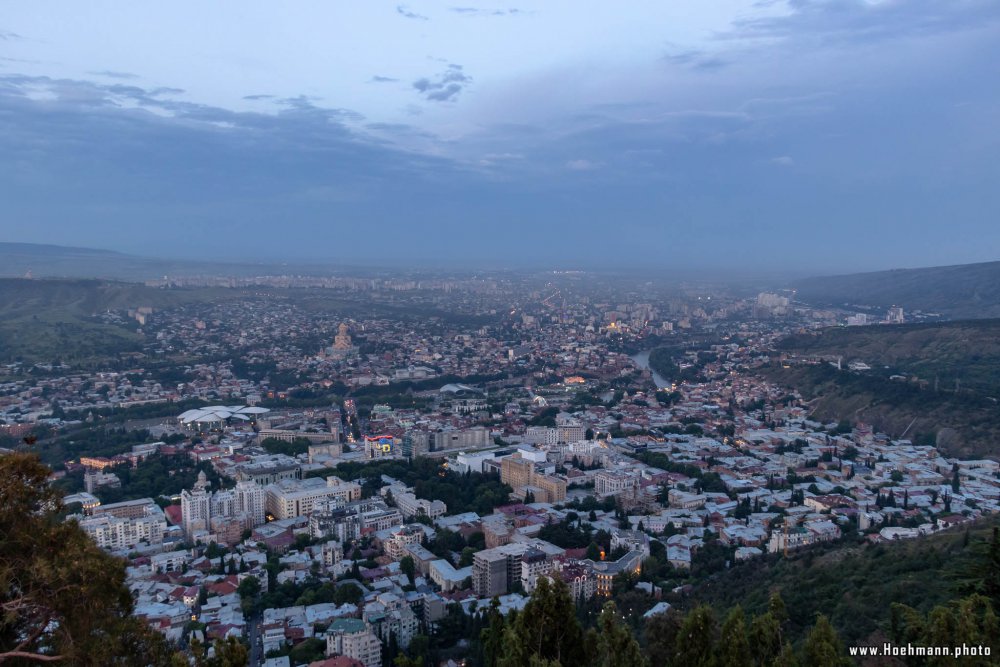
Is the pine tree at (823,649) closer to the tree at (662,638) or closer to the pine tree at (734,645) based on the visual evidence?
the pine tree at (734,645)

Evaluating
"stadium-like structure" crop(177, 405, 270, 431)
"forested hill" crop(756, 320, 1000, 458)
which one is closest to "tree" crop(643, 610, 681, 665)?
"forested hill" crop(756, 320, 1000, 458)

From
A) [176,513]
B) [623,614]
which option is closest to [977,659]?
[623,614]

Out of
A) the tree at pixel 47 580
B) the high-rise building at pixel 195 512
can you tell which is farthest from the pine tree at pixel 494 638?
the high-rise building at pixel 195 512

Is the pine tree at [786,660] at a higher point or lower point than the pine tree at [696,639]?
higher

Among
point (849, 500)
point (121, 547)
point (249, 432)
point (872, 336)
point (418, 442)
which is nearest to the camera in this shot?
point (121, 547)

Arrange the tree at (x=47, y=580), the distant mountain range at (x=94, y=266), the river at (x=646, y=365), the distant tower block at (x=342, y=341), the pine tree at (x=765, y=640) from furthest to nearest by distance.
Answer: the distant mountain range at (x=94, y=266)
the distant tower block at (x=342, y=341)
the river at (x=646, y=365)
the pine tree at (x=765, y=640)
the tree at (x=47, y=580)

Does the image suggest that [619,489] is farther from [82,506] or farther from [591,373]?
[591,373]
